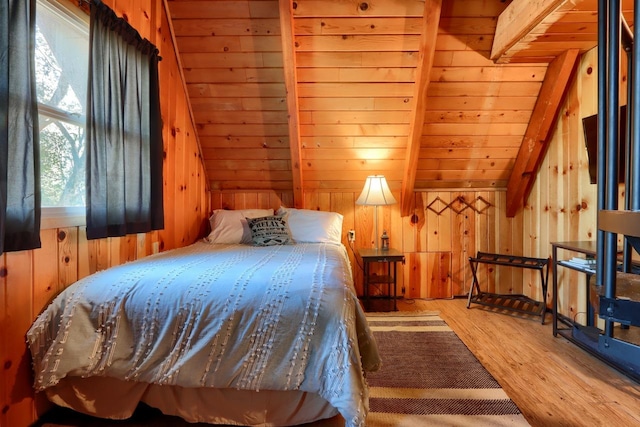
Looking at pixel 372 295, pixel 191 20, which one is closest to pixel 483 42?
pixel 191 20

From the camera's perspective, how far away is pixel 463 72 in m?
2.54

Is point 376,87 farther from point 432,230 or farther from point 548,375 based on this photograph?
point 548,375

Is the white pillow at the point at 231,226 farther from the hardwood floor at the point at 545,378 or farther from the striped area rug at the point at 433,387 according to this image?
the hardwood floor at the point at 545,378

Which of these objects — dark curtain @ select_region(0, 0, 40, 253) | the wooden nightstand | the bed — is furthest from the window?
the wooden nightstand

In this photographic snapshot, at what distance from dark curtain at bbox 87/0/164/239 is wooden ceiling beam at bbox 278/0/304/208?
2.88ft

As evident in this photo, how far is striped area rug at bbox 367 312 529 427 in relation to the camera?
147 centimetres

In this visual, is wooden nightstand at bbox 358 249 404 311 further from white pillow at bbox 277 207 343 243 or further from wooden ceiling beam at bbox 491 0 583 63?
wooden ceiling beam at bbox 491 0 583 63

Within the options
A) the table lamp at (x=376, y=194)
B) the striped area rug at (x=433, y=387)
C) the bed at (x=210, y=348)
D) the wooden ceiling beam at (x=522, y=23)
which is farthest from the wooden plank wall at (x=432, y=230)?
the bed at (x=210, y=348)

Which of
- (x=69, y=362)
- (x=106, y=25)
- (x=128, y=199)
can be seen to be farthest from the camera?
(x=128, y=199)

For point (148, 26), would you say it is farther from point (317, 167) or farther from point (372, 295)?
point (372, 295)

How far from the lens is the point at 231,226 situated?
2.86m

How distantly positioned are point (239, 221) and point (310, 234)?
2.15 ft

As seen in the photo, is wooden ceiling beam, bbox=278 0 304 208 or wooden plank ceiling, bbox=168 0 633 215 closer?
wooden ceiling beam, bbox=278 0 304 208

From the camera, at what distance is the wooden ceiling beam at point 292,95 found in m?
2.14
